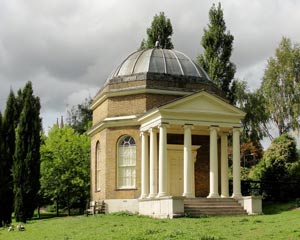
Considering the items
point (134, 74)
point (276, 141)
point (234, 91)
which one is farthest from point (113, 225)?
point (234, 91)

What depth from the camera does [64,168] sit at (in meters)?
42.8

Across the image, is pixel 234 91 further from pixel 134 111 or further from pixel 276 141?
pixel 134 111

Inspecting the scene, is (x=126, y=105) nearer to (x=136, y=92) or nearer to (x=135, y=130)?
(x=136, y=92)

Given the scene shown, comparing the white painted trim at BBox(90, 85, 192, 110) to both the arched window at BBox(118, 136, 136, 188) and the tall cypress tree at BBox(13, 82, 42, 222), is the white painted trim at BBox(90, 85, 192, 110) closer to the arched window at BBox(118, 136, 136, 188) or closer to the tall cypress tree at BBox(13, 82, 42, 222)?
the arched window at BBox(118, 136, 136, 188)

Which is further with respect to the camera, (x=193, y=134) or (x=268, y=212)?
(x=193, y=134)

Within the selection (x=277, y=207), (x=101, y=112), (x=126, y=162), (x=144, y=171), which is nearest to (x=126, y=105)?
(x=101, y=112)

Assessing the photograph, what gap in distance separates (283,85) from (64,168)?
20.9 meters

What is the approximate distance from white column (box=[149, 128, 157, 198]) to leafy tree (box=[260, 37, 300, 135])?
2214 cm

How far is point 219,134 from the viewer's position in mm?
30125

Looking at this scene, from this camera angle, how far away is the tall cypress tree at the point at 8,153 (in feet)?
108

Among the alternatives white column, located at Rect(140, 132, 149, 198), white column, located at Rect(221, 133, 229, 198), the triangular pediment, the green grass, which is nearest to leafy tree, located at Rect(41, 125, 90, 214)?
white column, located at Rect(140, 132, 149, 198)

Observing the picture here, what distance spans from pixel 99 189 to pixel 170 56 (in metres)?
9.54

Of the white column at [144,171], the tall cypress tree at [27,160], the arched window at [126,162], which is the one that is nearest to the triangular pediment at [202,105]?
the white column at [144,171]

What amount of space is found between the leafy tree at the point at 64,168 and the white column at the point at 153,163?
15212 millimetres
